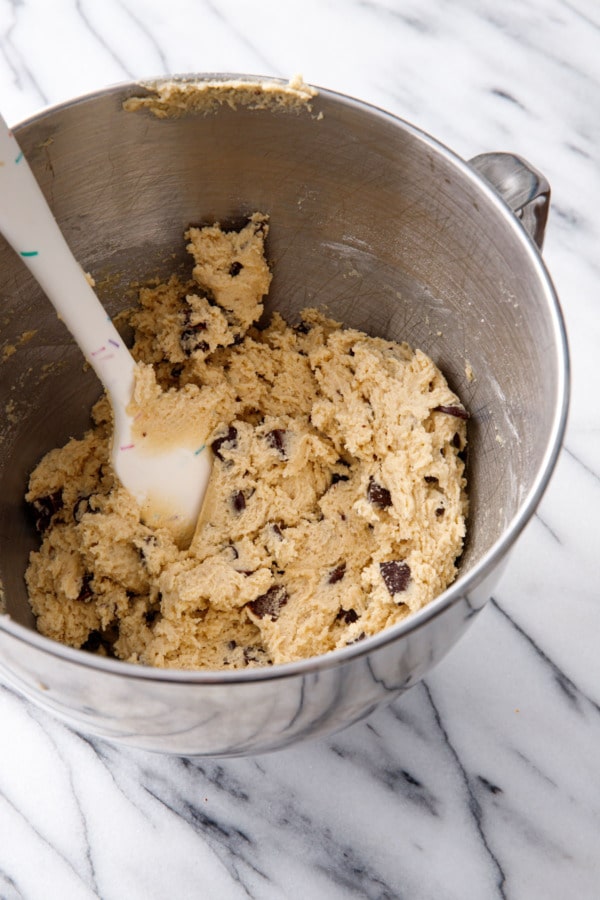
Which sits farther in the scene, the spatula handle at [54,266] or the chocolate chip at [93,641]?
the chocolate chip at [93,641]

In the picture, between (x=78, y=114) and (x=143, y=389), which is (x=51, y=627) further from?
(x=78, y=114)

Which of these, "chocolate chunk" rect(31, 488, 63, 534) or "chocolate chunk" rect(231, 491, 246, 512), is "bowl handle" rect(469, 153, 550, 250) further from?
"chocolate chunk" rect(31, 488, 63, 534)

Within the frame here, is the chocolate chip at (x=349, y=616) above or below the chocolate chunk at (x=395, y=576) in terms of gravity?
below

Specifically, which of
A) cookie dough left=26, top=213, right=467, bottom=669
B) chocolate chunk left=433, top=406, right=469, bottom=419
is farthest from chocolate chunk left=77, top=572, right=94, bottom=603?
chocolate chunk left=433, top=406, right=469, bottom=419

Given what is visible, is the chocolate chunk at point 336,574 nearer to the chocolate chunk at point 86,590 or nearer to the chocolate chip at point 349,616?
the chocolate chip at point 349,616

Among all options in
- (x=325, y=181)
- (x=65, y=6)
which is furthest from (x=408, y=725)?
(x=65, y=6)

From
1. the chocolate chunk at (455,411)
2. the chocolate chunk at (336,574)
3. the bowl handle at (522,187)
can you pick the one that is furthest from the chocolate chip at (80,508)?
the bowl handle at (522,187)

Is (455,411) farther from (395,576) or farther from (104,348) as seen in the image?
(104,348)

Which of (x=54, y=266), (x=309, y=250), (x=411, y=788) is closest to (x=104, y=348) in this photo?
(x=54, y=266)
